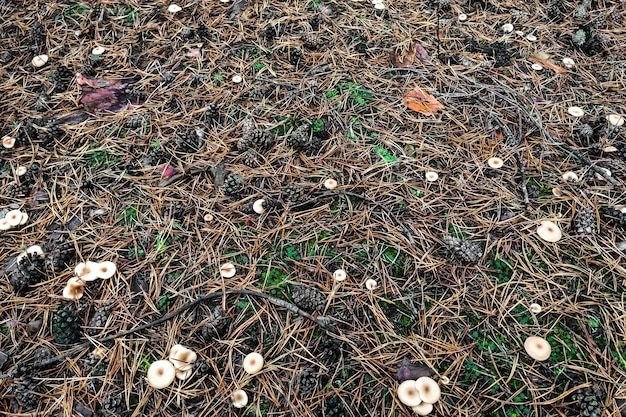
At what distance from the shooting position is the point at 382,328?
222 centimetres

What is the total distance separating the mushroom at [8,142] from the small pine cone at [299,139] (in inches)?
74.4

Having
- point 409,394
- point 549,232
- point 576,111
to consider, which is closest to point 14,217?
point 409,394

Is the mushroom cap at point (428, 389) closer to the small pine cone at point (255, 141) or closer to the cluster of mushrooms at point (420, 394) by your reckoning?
the cluster of mushrooms at point (420, 394)

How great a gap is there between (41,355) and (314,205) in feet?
5.25

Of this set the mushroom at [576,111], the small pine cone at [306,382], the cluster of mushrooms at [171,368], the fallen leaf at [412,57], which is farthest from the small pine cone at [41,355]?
the mushroom at [576,111]

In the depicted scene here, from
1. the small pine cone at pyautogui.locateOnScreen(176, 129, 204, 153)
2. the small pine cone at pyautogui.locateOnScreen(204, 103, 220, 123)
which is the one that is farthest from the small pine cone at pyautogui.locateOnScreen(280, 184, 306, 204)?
the small pine cone at pyautogui.locateOnScreen(204, 103, 220, 123)

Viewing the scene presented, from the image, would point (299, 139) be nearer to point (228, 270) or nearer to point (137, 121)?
point (228, 270)

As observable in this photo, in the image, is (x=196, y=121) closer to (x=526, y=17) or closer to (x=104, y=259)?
(x=104, y=259)

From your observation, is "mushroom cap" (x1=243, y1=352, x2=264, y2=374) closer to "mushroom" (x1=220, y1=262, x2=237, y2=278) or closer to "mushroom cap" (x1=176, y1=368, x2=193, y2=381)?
"mushroom cap" (x1=176, y1=368, x2=193, y2=381)

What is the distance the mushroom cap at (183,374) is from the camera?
2.09m

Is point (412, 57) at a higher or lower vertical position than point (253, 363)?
higher

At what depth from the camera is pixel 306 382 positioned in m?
2.08

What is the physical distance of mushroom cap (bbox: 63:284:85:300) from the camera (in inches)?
92.3

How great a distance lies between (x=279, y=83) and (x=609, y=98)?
244cm
